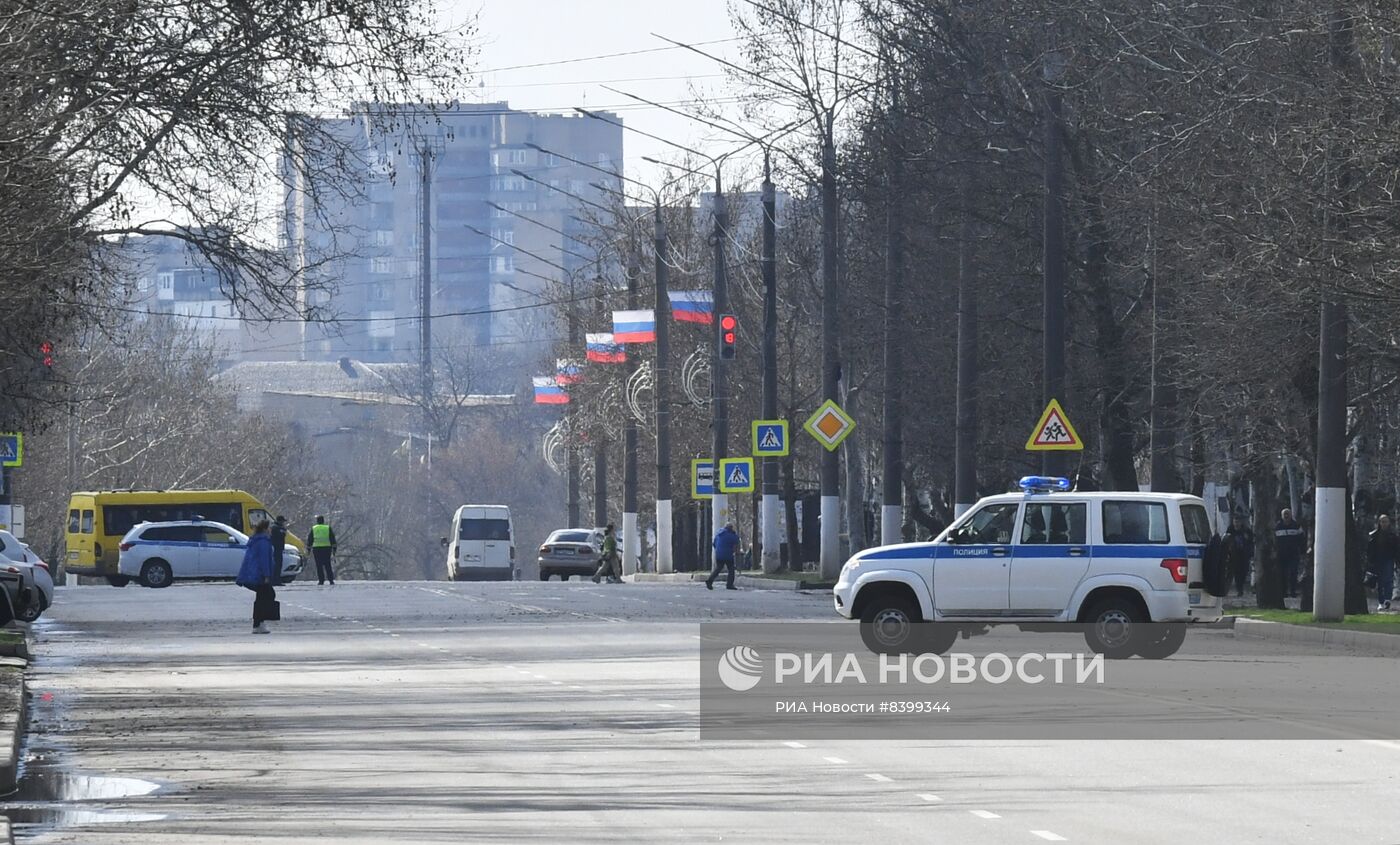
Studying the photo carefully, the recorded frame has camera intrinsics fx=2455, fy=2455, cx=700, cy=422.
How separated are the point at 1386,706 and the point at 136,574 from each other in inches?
1654

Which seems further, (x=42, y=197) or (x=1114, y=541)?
(x=1114, y=541)

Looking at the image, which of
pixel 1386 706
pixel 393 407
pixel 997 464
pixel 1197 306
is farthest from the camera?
pixel 393 407

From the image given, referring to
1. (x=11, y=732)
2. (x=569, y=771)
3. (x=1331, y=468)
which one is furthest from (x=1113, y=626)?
→ (x=11, y=732)

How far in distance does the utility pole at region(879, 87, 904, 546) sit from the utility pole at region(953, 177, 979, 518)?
1.99 m

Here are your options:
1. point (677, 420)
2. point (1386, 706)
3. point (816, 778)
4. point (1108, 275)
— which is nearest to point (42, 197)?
point (816, 778)

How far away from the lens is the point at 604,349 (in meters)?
66.3

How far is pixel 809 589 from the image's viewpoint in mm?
48281

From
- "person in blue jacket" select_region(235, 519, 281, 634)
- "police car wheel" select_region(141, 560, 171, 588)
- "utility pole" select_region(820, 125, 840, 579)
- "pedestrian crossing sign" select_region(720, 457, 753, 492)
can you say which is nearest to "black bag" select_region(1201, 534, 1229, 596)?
"person in blue jacket" select_region(235, 519, 281, 634)

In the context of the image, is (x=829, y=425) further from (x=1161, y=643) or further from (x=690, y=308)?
(x=1161, y=643)

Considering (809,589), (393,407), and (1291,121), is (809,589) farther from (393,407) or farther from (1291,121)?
(393,407)

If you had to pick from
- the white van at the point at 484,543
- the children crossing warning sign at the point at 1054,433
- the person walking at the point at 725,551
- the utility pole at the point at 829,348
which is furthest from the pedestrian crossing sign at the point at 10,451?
the white van at the point at 484,543

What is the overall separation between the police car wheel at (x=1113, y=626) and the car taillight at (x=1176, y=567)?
54 centimetres

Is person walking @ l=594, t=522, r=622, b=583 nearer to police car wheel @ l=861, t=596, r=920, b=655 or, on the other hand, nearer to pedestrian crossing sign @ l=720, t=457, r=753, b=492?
pedestrian crossing sign @ l=720, t=457, r=753, b=492

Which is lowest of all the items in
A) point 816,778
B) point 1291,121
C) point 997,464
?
point 816,778
